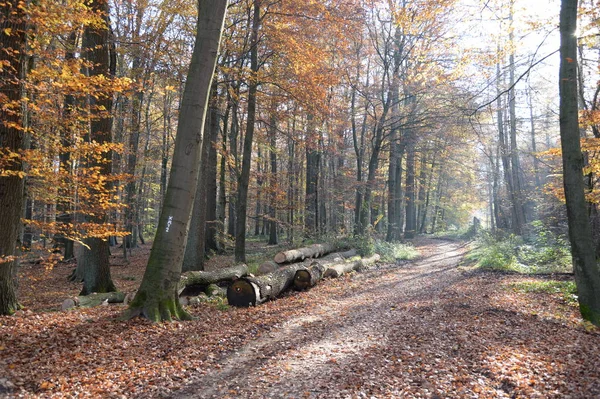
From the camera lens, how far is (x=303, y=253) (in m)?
14.2

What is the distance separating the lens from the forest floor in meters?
4.42

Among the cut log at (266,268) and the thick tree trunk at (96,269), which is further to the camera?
the cut log at (266,268)

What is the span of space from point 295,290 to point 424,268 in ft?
22.7

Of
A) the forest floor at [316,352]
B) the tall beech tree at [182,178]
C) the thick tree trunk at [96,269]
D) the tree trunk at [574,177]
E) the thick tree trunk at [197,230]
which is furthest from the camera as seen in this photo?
the thick tree trunk at [197,230]

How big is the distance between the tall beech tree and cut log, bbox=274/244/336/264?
6320 millimetres

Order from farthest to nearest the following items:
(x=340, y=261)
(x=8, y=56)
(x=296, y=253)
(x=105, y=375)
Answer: (x=340, y=261) → (x=296, y=253) → (x=8, y=56) → (x=105, y=375)

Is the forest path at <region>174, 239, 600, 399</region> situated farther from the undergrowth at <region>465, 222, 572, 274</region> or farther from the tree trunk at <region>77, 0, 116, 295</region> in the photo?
the undergrowth at <region>465, 222, 572, 274</region>

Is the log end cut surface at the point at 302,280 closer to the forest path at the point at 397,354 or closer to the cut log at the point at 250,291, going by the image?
the cut log at the point at 250,291

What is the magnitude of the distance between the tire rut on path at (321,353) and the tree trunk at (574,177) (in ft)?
9.80

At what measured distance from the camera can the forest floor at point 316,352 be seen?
4422mm

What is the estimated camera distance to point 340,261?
14906 mm

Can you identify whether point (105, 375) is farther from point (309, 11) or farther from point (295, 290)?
point (309, 11)

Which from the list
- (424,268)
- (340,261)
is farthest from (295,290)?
(424,268)

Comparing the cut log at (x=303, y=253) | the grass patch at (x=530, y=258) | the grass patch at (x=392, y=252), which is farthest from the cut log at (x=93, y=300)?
the grass patch at (x=530, y=258)
